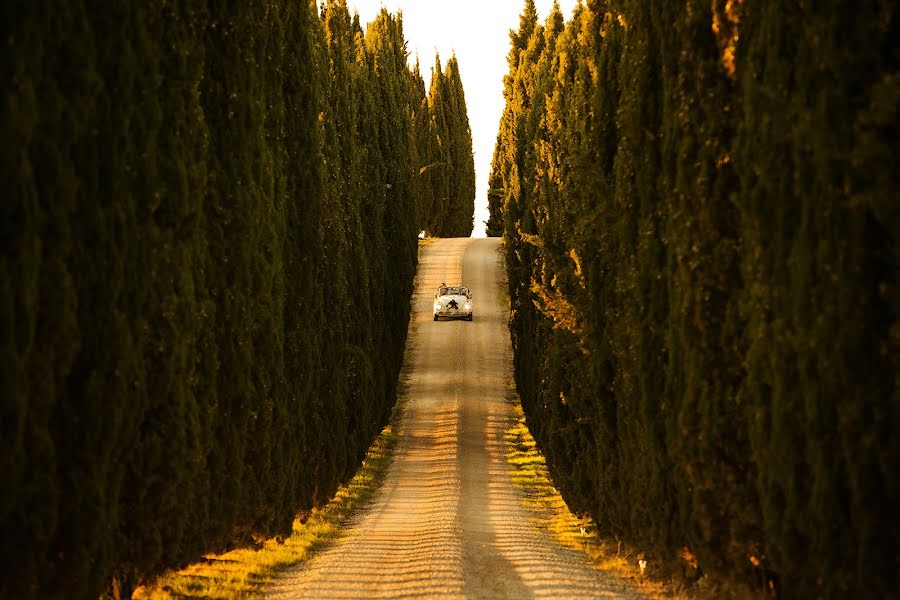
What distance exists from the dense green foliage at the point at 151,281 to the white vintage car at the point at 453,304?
2623 cm

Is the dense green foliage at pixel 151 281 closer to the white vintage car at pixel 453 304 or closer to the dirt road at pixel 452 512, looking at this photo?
the dirt road at pixel 452 512

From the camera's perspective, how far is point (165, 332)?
9.21m

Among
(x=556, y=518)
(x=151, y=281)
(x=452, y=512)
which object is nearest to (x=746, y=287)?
(x=151, y=281)

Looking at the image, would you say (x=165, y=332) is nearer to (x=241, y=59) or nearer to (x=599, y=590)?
(x=241, y=59)

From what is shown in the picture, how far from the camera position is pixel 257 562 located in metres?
12.9

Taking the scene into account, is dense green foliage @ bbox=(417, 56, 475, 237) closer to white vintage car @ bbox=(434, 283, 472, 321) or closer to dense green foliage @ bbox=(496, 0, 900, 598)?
white vintage car @ bbox=(434, 283, 472, 321)

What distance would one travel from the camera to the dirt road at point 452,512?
1124cm

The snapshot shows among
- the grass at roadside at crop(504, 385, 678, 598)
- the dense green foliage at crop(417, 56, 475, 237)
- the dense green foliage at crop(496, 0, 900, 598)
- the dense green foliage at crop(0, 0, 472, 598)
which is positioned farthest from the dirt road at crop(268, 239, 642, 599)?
the dense green foliage at crop(417, 56, 475, 237)

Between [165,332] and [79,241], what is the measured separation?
4.99ft

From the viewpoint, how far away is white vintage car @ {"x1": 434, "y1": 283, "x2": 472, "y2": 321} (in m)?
41.9

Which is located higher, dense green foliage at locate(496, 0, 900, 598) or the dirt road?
dense green foliage at locate(496, 0, 900, 598)

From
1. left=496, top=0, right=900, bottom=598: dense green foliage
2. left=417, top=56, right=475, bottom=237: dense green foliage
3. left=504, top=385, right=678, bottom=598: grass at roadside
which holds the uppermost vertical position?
left=417, top=56, right=475, bottom=237: dense green foliage

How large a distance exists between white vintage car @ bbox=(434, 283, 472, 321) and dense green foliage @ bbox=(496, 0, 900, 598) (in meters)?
27.5

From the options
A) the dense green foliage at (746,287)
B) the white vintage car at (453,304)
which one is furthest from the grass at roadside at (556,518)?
the white vintage car at (453,304)
